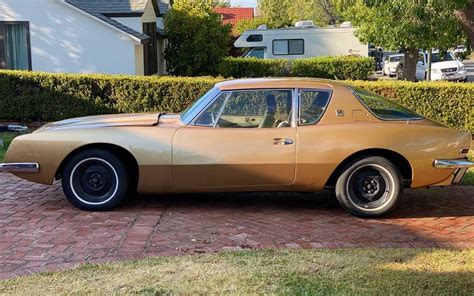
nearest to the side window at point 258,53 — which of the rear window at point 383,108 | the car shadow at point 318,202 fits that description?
the car shadow at point 318,202

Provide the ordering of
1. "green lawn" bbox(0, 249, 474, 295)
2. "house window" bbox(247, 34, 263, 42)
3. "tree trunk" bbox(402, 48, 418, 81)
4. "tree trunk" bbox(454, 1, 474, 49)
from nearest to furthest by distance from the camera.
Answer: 1. "green lawn" bbox(0, 249, 474, 295)
2. "tree trunk" bbox(454, 1, 474, 49)
3. "tree trunk" bbox(402, 48, 418, 81)
4. "house window" bbox(247, 34, 263, 42)

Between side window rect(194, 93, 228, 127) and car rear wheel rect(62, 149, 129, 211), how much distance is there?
943 millimetres

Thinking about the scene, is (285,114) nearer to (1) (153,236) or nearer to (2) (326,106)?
(2) (326,106)

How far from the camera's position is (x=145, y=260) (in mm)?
4777

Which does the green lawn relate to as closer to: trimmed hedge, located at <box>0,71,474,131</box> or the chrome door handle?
the chrome door handle

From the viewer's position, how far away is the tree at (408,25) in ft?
26.3

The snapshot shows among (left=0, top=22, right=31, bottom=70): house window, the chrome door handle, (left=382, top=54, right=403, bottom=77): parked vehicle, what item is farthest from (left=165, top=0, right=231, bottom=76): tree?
(left=382, top=54, right=403, bottom=77): parked vehicle

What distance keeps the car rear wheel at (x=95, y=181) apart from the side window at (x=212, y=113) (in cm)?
94

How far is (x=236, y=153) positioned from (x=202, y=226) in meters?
0.83

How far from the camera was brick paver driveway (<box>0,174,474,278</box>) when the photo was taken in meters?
5.10

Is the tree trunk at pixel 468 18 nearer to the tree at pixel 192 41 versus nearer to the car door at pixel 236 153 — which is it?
the car door at pixel 236 153

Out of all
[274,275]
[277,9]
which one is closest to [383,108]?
[274,275]

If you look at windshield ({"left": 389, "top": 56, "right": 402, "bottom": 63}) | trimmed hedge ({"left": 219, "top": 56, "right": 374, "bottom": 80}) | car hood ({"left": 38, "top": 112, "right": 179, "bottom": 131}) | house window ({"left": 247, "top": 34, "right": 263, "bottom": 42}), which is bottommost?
car hood ({"left": 38, "top": 112, "right": 179, "bottom": 131})

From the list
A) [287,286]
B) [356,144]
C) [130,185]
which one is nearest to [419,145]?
[356,144]
